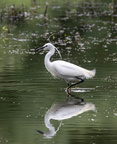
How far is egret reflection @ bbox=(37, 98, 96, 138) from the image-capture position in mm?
10117

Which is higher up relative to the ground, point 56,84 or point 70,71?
point 70,71

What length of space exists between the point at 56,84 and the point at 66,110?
303cm

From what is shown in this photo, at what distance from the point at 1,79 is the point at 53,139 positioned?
5813mm

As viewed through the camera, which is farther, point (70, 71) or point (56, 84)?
point (56, 84)

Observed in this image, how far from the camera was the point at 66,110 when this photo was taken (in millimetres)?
10891

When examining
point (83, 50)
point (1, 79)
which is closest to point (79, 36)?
point (83, 50)

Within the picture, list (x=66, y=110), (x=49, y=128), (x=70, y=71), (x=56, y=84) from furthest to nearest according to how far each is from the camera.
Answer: (x=56, y=84), (x=70, y=71), (x=66, y=110), (x=49, y=128)

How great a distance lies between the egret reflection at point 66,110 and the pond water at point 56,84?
0.33ft

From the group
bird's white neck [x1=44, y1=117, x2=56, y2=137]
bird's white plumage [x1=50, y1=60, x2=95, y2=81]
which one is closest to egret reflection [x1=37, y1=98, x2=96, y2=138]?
bird's white neck [x1=44, y1=117, x2=56, y2=137]

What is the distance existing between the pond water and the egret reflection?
10 cm

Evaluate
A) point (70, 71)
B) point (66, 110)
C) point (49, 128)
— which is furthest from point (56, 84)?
point (49, 128)

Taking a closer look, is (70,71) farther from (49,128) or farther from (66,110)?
(49,128)

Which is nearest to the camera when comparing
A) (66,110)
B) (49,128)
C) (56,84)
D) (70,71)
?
(49,128)

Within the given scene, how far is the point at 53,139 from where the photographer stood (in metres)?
8.71
